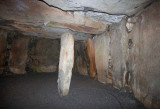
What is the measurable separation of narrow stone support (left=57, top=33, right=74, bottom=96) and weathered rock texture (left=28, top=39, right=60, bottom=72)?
157 inches

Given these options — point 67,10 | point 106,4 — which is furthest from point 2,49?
point 106,4

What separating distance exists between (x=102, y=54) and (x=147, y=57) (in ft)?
6.01

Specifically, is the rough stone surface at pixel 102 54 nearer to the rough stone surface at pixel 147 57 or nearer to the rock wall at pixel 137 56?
the rock wall at pixel 137 56

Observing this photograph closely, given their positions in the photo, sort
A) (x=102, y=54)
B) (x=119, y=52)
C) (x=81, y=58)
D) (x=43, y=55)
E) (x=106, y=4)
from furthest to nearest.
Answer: (x=43, y=55) → (x=81, y=58) → (x=102, y=54) → (x=119, y=52) → (x=106, y=4)

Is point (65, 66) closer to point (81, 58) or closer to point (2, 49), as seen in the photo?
point (81, 58)

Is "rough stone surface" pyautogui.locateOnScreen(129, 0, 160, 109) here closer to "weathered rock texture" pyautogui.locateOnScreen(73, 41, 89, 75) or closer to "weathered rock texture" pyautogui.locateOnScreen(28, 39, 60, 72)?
"weathered rock texture" pyautogui.locateOnScreen(73, 41, 89, 75)

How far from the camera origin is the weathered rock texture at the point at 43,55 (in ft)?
19.6

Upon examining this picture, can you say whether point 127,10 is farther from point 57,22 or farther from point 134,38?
point 57,22

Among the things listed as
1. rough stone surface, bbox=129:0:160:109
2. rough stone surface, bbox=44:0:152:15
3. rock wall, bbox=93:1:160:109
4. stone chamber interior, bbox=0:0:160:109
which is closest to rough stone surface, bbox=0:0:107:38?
stone chamber interior, bbox=0:0:160:109

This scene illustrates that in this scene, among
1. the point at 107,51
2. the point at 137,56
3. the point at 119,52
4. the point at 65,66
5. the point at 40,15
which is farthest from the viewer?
the point at 107,51

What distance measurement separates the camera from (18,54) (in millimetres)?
5227

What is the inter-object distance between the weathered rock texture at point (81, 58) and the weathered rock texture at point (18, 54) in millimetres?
3191

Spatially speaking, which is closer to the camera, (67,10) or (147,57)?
(147,57)

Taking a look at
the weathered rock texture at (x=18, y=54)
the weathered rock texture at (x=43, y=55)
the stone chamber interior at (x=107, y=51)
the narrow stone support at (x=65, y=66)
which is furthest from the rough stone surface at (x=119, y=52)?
the weathered rock texture at (x=18, y=54)
